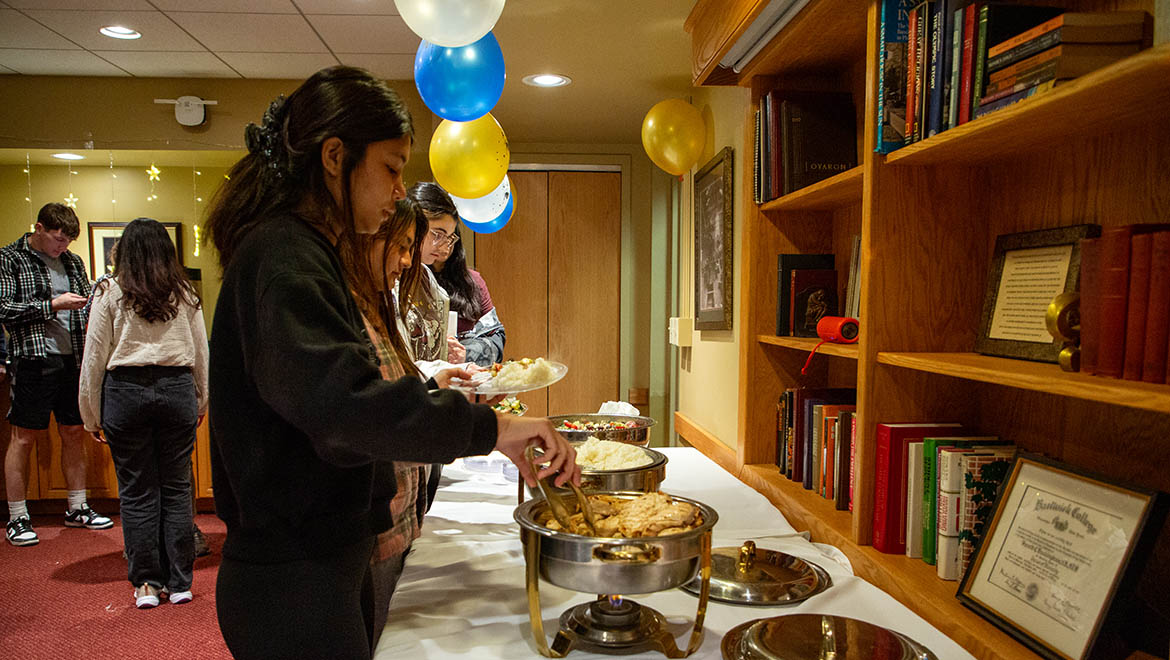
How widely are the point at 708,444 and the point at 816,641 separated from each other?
1832 mm

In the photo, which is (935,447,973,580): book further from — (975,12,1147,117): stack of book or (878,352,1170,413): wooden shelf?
(975,12,1147,117): stack of book

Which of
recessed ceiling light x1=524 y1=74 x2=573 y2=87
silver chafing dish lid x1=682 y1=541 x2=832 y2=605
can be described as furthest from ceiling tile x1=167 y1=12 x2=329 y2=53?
silver chafing dish lid x1=682 y1=541 x2=832 y2=605

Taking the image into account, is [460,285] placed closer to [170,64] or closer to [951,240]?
[951,240]

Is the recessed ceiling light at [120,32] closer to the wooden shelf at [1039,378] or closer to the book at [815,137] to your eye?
the book at [815,137]

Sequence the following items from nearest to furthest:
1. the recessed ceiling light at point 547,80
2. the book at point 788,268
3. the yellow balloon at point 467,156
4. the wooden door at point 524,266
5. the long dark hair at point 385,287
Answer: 1. the long dark hair at point 385,287
2. the book at point 788,268
3. the yellow balloon at point 467,156
4. the recessed ceiling light at point 547,80
5. the wooden door at point 524,266

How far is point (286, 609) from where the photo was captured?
3.09 ft

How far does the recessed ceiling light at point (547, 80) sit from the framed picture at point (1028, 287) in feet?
9.15

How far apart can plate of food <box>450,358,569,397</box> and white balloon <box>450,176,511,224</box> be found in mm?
2053

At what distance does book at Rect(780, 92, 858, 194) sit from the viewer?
181 centimetres

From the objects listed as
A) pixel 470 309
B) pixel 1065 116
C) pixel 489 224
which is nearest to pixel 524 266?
pixel 489 224

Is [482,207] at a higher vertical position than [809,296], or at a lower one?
higher

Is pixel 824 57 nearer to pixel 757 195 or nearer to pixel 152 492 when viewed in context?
pixel 757 195

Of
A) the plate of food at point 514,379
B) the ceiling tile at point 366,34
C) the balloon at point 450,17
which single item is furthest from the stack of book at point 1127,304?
the ceiling tile at point 366,34

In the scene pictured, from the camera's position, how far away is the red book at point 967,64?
1.08 m
